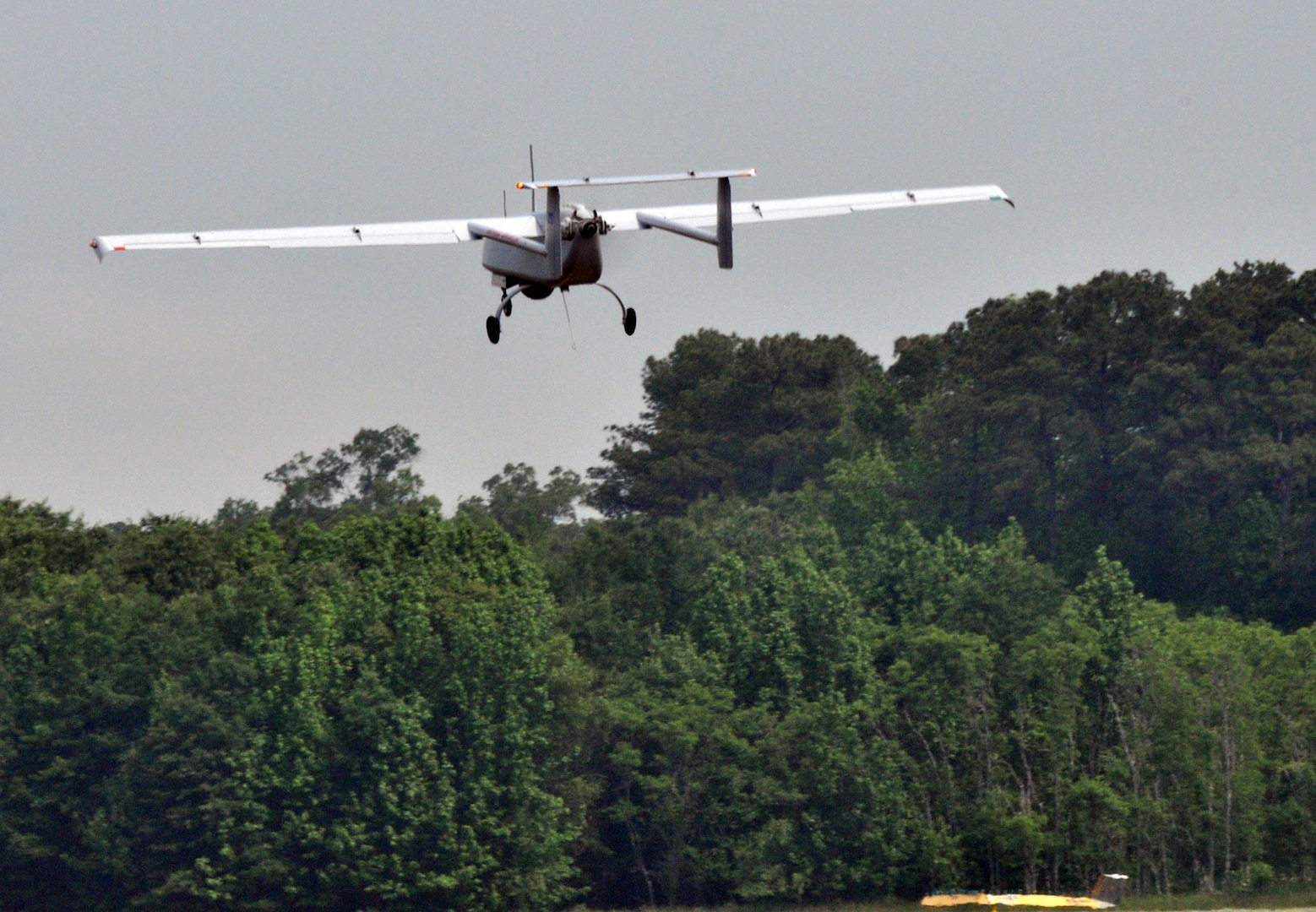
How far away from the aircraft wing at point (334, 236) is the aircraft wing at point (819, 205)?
3.31 m

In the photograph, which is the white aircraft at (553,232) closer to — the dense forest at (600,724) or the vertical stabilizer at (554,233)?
the vertical stabilizer at (554,233)

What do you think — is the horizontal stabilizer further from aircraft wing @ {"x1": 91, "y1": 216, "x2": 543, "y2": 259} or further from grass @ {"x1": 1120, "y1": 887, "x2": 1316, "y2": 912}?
grass @ {"x1": 1120, "y1": 887, "x2": 1316, "y2": 912}

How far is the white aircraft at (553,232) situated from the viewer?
33.9 meters

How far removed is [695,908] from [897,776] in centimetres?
905

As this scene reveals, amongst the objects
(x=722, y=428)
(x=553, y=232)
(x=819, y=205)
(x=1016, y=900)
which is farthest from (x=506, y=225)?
(x=722, y=428)

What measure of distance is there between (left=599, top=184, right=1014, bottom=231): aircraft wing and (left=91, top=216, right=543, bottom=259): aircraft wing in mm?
3309

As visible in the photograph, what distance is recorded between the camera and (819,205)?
39188mm

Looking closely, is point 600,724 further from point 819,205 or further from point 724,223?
point 724,223

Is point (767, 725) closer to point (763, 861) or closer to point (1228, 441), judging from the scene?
point (763, 861)

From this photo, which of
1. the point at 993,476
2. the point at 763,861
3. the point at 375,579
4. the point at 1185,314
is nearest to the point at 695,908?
the point at 763,861

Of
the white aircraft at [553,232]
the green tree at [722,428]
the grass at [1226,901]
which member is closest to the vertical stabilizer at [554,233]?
the white aircraft at [553,232]

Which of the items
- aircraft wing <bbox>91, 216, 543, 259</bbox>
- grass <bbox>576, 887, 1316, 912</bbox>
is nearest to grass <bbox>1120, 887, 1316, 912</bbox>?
grass <bbox>576, 887, 1316, 912</bbox>

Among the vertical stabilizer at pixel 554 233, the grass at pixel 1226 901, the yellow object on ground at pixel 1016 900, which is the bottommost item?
the grass at pixel 1226 901

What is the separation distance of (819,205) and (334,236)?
28.7 feet
